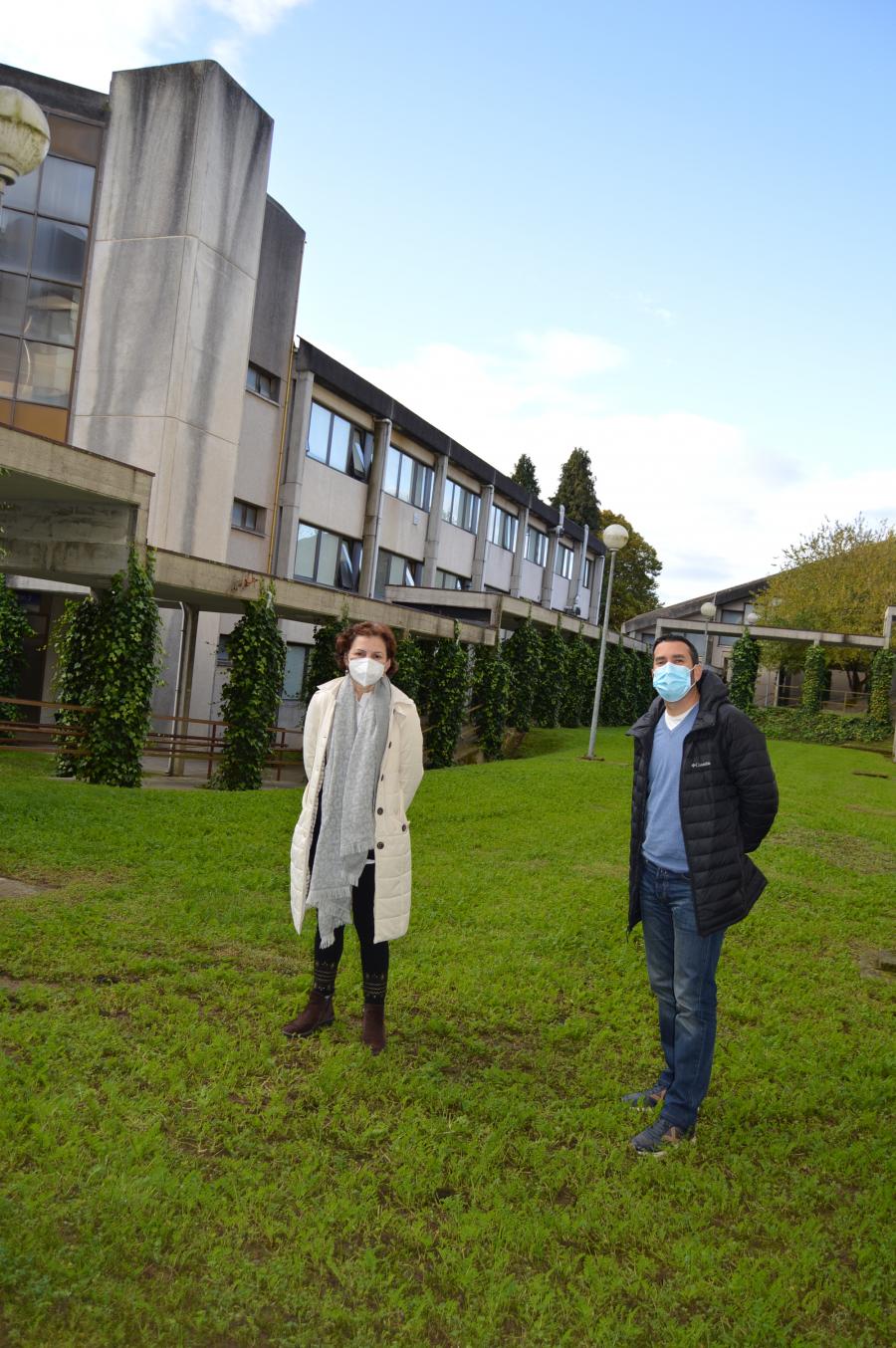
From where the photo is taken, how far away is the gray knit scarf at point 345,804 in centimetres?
469

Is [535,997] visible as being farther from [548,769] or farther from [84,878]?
[548,769]

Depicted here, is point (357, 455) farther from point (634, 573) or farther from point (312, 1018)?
point (634, 573)

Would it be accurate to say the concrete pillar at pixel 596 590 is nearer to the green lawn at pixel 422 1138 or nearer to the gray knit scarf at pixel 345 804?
the green lawn at pixel 422 1138

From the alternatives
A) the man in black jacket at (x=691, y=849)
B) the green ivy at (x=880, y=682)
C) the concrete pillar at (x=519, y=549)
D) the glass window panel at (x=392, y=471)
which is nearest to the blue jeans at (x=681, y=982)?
the man in black jacket at (x=691, y=849)

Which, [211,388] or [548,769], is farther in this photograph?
[211,388]

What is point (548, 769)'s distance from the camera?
18.9 metres

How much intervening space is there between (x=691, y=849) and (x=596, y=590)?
53172 millimetres

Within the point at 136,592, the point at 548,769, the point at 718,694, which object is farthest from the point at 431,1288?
the point at 548,769

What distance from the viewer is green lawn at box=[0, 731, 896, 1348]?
122 inches

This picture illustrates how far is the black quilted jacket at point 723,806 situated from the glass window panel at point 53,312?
21930 millimetres

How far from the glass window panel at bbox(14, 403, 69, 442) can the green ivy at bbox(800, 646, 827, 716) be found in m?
26.6

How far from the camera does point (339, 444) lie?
95.3ft

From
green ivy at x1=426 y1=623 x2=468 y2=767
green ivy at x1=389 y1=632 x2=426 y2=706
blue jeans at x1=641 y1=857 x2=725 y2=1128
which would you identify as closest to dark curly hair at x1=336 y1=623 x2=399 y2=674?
blue jeans at x1=641 y1=857 x2=725 y2=1128

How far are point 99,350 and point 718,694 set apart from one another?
21319 mm
